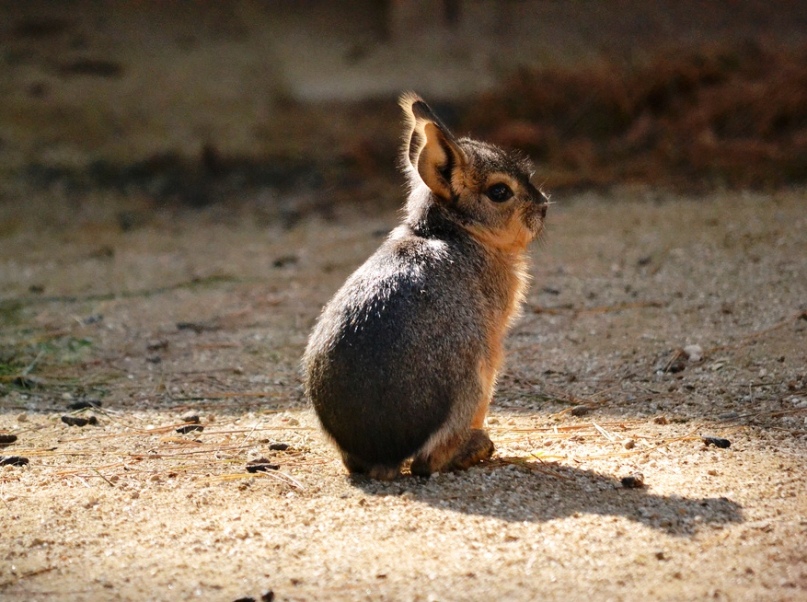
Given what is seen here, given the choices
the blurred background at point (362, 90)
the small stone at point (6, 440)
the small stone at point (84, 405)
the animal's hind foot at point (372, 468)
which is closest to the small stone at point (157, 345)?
the small stone at point (84, 405)

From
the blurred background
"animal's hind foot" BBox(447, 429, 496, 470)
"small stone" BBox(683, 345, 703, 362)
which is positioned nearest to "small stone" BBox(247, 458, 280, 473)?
"animal's hind foot" BBox(447, 429, 496, 470)

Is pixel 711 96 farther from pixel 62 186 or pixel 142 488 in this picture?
pixel 142 488

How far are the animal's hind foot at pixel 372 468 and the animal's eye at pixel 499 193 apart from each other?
1408mm

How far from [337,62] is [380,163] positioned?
1444mm

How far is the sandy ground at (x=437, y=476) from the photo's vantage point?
143 inches

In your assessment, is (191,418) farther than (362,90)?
No

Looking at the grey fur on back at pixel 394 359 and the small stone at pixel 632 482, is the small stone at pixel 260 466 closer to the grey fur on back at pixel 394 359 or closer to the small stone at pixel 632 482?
the grey fur on back at pixel 394 359

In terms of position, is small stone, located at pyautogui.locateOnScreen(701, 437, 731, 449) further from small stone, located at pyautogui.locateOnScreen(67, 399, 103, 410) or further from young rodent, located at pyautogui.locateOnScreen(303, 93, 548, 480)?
small stone, located at pyautogui.locateOnScreen(67, 399, 103, 410)


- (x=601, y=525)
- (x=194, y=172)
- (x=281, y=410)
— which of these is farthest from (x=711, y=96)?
(x=601, y=525)

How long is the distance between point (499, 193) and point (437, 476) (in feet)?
4.64

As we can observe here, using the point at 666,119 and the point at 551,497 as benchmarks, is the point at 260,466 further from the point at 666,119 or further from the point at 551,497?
the point at 666,119

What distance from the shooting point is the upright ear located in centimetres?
483

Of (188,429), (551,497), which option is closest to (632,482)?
(551,497)

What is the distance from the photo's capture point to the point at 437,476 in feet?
14.7
